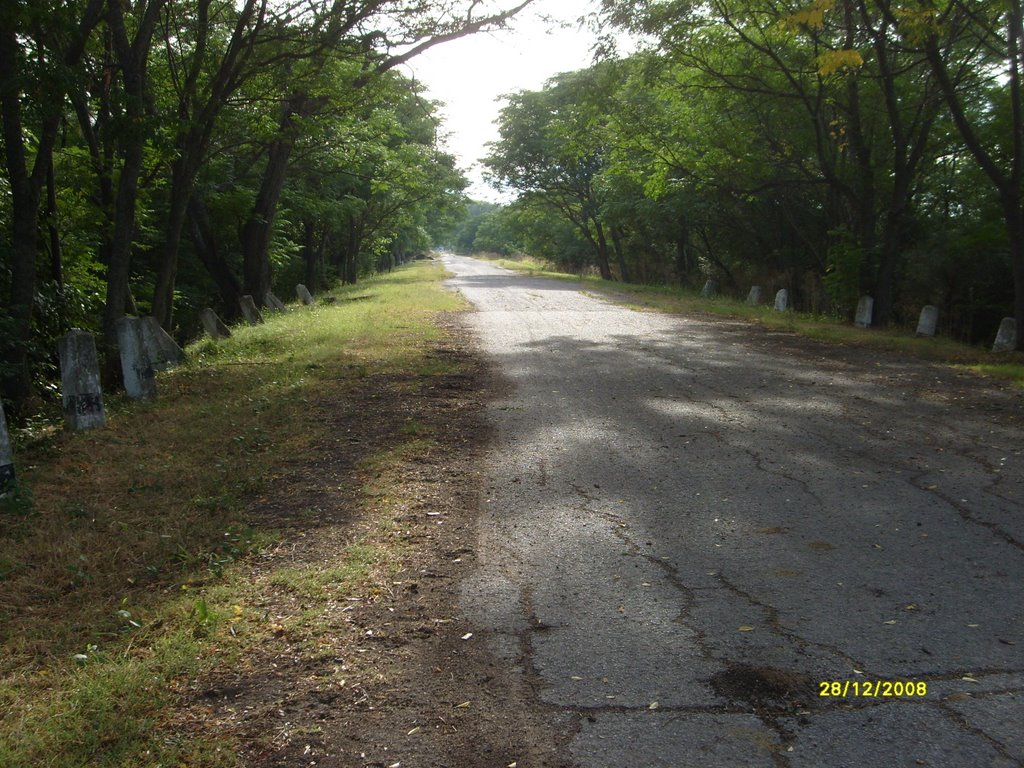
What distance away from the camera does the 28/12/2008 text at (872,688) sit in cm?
304

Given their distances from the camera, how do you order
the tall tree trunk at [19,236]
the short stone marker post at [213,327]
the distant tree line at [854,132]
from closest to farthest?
the tall tree trunk at [19,236] < the distant tree line at [854,132] < the short stone marker post at [213,327]

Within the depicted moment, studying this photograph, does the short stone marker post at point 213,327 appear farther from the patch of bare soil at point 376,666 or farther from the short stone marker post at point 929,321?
the short stone marker post at point 929,321

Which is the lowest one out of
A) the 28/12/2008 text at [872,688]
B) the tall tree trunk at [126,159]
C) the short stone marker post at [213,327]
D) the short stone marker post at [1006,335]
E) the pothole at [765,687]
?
the short stone marker post at [213,327]

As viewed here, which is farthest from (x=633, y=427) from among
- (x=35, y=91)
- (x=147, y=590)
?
(x=35, y=91)

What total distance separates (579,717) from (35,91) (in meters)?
8.46

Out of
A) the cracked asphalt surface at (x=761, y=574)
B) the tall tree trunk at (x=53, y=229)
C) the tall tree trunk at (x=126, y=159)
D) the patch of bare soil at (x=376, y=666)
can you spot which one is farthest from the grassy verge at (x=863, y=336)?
the tall tree trunk at (x=53, y=229)

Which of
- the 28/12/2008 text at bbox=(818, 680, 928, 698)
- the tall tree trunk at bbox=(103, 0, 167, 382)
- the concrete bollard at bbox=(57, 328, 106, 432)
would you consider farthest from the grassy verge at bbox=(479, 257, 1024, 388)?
the tall tree trunk at bbox=(103, 0, 167, 382)

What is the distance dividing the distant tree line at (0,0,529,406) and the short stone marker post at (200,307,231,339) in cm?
114

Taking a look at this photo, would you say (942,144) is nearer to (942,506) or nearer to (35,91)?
(942,506)

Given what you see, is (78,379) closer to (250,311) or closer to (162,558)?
(162,558)

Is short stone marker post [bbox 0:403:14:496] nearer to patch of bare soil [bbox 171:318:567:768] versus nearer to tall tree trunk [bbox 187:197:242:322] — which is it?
patch of bare soil [bbox 171:318:567:768]

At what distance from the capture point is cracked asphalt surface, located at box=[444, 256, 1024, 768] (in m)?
2.88

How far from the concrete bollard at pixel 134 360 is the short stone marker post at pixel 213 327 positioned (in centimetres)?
558

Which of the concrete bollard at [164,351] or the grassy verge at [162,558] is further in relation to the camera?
the concrete bollard at [164,351]
